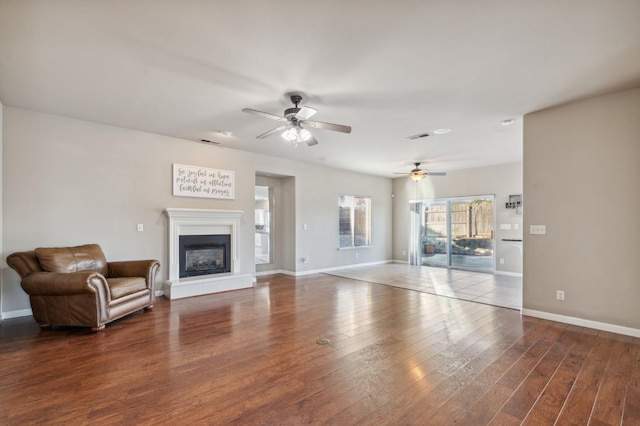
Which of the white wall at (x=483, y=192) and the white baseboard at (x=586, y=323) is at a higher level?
the white wall at (x=483, y=192)

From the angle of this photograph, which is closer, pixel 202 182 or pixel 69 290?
pixel 69 290

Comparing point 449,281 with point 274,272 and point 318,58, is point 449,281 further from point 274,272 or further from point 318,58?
point 318,58

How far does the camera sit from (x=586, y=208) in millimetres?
3654

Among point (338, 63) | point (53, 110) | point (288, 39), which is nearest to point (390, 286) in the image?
point (338, 63)

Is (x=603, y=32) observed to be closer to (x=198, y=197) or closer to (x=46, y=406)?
(x=46, y=406)

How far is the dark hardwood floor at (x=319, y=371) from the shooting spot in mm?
1998

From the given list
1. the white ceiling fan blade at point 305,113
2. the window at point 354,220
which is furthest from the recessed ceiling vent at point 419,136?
the window at point 354,220

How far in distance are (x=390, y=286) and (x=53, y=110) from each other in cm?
609

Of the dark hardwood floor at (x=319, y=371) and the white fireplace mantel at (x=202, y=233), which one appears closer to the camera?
the dark hardwood floor at (x=319, y=371)

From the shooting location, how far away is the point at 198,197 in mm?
5617

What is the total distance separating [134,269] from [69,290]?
96cm

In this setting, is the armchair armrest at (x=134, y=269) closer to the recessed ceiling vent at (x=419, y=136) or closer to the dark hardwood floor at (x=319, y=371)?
the dark hardwood floor at (x=319, y=371)

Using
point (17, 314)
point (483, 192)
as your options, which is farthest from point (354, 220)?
point (17, 314)

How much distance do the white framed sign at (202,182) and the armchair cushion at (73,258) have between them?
1.56 metres
